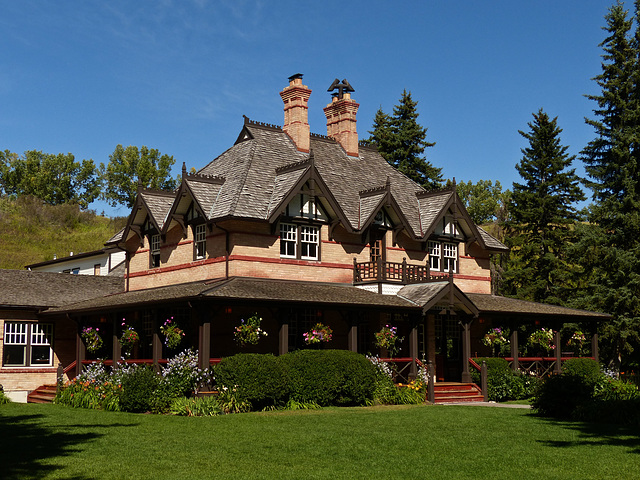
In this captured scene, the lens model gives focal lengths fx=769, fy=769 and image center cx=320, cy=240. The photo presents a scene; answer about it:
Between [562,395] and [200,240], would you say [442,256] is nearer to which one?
[200,240]

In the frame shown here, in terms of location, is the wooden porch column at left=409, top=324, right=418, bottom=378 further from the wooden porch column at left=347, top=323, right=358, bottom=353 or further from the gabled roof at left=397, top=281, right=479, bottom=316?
the wooden porch column at left=347, top=323, right=358, bottom=353

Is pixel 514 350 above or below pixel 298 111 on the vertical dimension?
below

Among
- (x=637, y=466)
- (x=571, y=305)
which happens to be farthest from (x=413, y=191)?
(x=637, y=466)

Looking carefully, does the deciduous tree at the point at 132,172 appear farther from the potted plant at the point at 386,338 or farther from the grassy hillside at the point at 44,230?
the potted plant at the point at 386,338

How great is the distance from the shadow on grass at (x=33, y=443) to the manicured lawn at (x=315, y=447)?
0.9 inches

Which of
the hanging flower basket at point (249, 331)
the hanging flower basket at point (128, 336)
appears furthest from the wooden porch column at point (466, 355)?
the hanging flower basket at point (128, 336)

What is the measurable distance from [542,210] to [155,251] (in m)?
23.7

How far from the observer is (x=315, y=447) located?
15562mm

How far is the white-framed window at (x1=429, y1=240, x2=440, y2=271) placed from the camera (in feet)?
115

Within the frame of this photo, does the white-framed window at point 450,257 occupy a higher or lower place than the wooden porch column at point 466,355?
higher

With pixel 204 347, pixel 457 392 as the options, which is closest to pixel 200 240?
pixel 204 347

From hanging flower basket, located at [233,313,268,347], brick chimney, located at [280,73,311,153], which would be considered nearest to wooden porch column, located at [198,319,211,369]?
hanging flower basket, located at [233,313,268,347]

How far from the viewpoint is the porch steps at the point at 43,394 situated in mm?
29797

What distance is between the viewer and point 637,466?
43.8 feet
